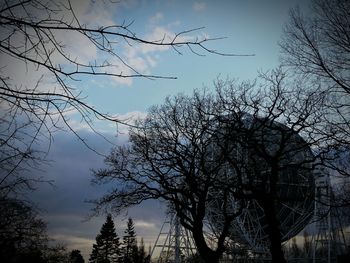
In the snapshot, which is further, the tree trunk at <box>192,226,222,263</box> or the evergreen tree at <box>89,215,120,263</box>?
the evergreen tree at <box>89,215,120,263</box>

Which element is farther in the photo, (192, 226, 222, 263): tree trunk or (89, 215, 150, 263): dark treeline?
(89, 215, 150, 263): dark treeline

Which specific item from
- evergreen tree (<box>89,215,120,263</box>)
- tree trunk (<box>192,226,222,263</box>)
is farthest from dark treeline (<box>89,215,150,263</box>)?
tree trunk (<box>192,226,222,263</box>)

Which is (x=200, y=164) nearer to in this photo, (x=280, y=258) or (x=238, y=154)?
(x=238, y=154)

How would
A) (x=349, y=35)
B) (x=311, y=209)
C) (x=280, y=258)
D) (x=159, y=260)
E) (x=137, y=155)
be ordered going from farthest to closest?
1. (x=159, y=260)
2. (x=311, y=209)
3. (x=137, y=155)
4. (x=280, y=258)
5. (x=349, y=35)

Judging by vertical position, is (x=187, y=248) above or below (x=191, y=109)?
below

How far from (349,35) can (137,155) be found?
54.9ft

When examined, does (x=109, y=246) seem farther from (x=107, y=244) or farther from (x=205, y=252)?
(x=205, y=252)

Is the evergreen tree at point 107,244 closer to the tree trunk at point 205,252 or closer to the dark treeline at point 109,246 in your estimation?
the dark treeline at point 109,246

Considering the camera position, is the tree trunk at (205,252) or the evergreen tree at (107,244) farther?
the evergreen tree at (107,244)

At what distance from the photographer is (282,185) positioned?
3036 cm

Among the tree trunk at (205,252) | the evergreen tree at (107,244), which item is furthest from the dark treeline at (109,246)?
the tree trunk at (205,252)

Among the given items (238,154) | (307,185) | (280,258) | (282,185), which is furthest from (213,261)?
(307,185)

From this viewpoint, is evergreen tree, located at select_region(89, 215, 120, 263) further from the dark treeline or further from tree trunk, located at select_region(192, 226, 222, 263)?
tree trunk, located at select_region(192, 226, 222, 263)

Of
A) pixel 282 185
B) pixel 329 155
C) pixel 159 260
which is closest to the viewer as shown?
pixel 329 155
